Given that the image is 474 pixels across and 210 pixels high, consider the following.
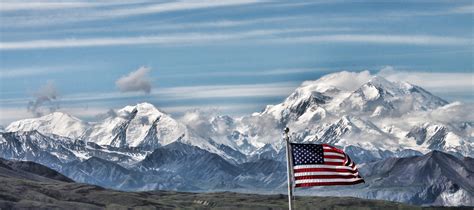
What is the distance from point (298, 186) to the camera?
118 metres

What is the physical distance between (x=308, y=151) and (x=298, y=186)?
4.39 meters

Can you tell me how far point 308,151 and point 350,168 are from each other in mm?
6730

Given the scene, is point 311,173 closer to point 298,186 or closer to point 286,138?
point 298,186

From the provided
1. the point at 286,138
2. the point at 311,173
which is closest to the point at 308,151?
the point at 311,173

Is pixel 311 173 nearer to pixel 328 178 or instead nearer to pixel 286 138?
pixel 328 178

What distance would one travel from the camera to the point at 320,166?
12056cm

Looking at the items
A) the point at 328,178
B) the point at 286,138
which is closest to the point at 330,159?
the point at 328,178

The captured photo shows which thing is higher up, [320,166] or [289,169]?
[289,169]

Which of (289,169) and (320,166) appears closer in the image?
(289,169)

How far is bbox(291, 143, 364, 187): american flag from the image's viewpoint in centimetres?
11862

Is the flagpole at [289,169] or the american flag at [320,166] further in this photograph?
the american flag at [320,166]

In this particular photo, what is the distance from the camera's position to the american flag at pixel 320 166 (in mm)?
118625

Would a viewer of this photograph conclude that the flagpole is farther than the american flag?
No

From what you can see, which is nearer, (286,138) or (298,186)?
(286,138)
